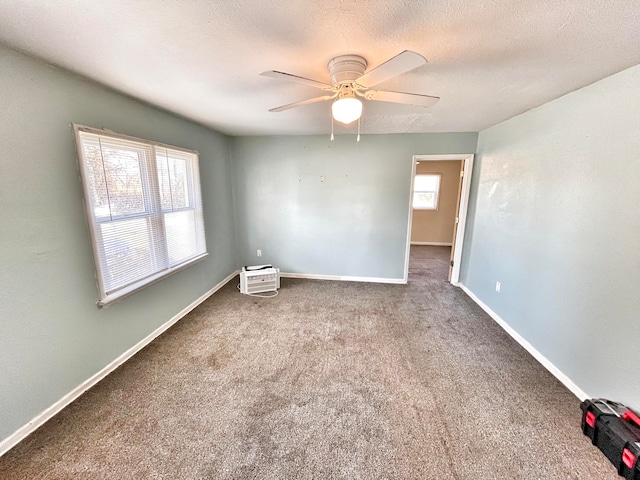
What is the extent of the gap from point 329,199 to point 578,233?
285 centimetres

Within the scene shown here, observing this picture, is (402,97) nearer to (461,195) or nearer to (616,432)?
(616,432)

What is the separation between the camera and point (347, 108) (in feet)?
5.24

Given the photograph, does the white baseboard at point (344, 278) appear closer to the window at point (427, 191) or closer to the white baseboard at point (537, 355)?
the white baseboard at point (537, 355)

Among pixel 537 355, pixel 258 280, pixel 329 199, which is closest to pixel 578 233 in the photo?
pixel 537 355

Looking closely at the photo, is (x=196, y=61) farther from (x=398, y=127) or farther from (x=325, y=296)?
(x=325, y=296)

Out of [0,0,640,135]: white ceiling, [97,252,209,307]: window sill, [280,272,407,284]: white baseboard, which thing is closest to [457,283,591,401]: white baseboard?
[280,272,407,284]: white baseboard

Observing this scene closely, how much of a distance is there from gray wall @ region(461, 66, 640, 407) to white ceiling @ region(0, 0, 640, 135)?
1.09 feet

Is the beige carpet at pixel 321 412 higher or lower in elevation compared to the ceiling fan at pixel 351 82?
lower

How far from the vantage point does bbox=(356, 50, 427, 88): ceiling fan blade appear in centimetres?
118

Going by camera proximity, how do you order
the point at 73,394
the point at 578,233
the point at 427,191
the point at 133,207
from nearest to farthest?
1. the point at 73,394
2. the point at 578,233
3. the point at 133,207
4. the point at 427,191

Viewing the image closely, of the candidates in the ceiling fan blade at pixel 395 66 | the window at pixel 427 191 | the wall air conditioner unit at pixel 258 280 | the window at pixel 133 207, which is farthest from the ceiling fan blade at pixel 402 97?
the window at pixel 427 191

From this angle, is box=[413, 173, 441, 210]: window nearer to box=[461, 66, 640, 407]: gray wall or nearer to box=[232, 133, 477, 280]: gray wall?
box=[232, 133, 477, 280]: gray wall

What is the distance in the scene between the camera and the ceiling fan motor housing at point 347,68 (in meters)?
1.54

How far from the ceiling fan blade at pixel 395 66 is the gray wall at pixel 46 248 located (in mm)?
1989
